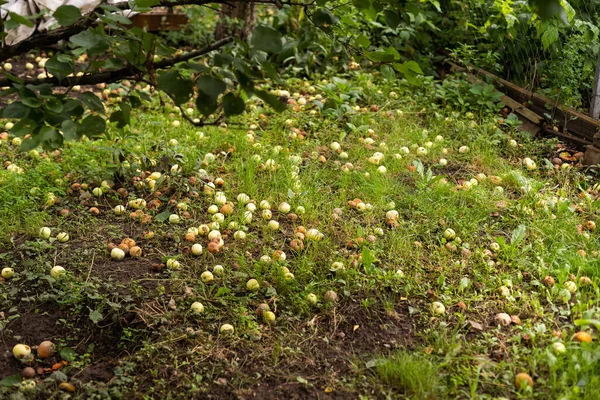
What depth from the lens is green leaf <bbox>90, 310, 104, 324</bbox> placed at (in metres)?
2.80

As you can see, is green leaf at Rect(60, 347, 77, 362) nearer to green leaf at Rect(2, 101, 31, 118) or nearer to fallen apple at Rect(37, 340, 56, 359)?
fallen apple at Rect(37, 340, 56, 359)

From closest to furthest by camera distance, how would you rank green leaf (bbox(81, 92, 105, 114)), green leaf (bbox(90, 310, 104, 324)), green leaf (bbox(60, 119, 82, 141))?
green leaf (bbox(60, 119, 82, 141)), green leaf (bbox(81, 92, 105, 114)), green leaf (bbox(90, 310, 104, 324))

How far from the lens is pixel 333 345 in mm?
2783

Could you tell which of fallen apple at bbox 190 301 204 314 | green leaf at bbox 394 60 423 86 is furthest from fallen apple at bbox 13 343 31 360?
green leaf at bbox 394 60 423 86

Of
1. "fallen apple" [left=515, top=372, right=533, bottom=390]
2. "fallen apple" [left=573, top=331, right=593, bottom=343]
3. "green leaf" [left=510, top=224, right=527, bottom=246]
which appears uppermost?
"fallen apple" [left=573, top=331, right=593, bottom=343]

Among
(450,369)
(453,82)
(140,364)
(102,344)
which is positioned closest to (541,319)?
(450,369)

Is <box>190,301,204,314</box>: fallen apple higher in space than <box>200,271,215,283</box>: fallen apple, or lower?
higher

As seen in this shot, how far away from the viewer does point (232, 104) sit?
1.78 m

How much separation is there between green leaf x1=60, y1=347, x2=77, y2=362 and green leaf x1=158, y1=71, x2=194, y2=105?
1.38 meters

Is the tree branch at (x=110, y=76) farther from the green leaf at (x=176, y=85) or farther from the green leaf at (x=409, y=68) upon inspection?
the green leaf at (x=409, y=68)

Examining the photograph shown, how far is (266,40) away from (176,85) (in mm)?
275

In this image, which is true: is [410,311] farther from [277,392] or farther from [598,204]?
[598,204]

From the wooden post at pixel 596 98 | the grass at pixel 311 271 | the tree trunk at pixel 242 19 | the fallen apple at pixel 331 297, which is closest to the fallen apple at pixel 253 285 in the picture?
the grass at pixel 311 271

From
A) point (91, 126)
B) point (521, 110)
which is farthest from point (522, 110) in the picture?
point (91, 126)
